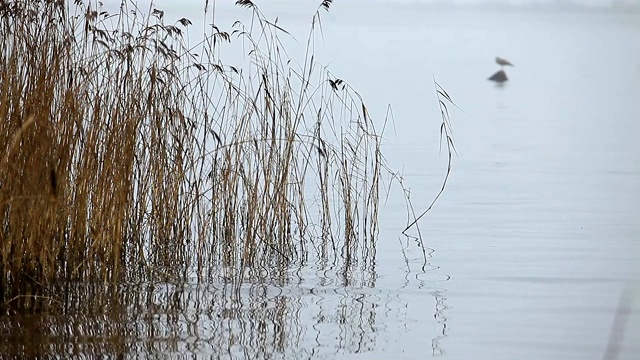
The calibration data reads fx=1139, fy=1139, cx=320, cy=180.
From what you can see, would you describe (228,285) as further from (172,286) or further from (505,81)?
(505,81)

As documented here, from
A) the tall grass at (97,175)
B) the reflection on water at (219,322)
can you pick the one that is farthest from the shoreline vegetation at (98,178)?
the reflection on water at (219,322)

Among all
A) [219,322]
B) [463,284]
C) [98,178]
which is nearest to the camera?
[219,322]

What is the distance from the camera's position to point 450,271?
4883 mm

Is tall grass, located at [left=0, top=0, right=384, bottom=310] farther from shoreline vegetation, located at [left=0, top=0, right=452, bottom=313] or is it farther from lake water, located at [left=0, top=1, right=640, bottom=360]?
lake water, located at [left=0, top=1, right=640, bottom=360]

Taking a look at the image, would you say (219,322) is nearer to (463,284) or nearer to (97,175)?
(97,175)

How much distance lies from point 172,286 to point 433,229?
80.7 inches

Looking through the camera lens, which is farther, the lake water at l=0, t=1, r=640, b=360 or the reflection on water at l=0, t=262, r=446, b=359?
the lake water at l=0, t=1, r=640, b=360

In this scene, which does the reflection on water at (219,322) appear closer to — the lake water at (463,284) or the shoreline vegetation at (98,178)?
the lake water at (463,284)

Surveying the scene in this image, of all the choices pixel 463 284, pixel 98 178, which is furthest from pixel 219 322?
pixel 463 284

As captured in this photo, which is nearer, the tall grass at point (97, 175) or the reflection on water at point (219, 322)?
the reflection on water at point (219, 322)

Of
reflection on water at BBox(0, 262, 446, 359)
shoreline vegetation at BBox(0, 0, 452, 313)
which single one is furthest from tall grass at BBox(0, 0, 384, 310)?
reflection on water at BBox(0, 262, 446, 359)

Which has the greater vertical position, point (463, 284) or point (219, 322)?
point (463, 284)

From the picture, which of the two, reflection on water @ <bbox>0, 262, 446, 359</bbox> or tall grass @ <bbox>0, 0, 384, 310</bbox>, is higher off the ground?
tall grass @ <bbox>0, 0, 384, 310</bbox>

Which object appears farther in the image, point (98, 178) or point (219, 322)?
point (98, 178)
